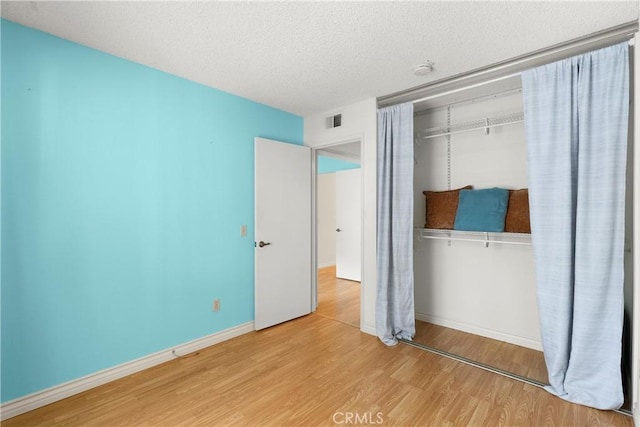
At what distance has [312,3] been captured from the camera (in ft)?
5.69

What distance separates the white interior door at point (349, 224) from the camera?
17.9 feet

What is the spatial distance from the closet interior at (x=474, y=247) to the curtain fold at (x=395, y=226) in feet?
0.99

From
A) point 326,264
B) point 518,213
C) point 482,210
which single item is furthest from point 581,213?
point 326,264

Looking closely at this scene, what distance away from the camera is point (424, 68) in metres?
2.46

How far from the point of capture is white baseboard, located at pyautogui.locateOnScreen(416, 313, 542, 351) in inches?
111

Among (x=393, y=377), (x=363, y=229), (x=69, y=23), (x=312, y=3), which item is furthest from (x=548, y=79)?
(x=69, y=23)

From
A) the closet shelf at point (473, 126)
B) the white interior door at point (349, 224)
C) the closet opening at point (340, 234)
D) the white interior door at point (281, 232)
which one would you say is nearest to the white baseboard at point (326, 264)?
the closet opening at point (340, 234)

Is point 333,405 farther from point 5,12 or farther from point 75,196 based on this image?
point 5,12

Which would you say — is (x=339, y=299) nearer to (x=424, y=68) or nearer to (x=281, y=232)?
(x=281, y=232)

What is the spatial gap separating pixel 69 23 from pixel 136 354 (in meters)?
2.39

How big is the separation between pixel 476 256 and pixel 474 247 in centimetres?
9

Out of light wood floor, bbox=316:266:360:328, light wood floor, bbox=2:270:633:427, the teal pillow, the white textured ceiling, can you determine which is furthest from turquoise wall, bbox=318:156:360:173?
light wood floor, bbox=2:270:633:427

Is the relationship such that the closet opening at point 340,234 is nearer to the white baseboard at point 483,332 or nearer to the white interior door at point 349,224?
the white interior door at point 349,224

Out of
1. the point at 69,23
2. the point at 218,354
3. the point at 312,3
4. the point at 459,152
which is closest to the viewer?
the point at 312,3
